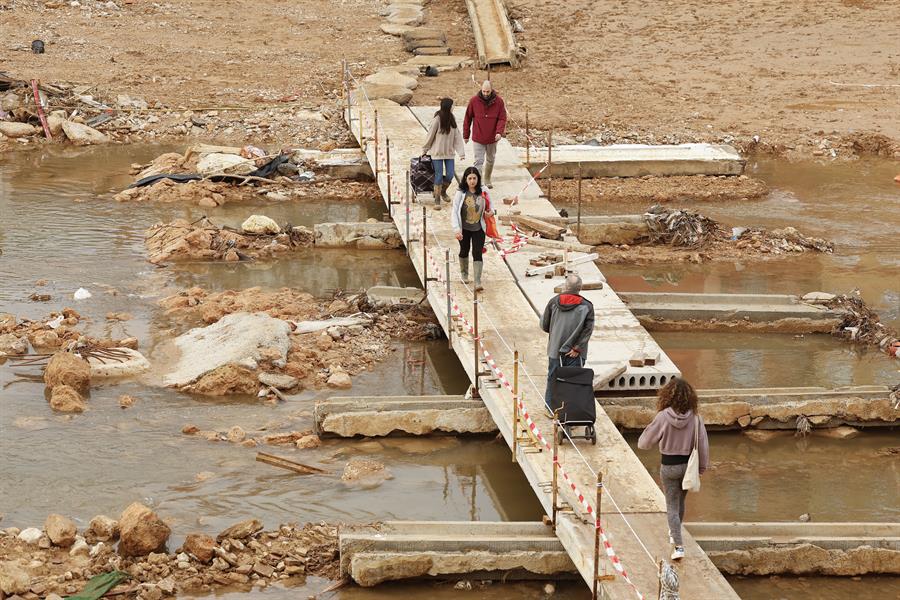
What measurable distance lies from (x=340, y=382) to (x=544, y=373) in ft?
8.51

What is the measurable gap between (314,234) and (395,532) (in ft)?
29.2

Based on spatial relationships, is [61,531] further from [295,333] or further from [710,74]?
[710,74]

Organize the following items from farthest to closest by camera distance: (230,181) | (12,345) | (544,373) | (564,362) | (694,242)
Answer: (230,181), (694,242), (12,345), (544,373), (564,362)

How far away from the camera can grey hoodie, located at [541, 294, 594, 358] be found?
36.3 ft

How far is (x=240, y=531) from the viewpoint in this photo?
10.9 meters

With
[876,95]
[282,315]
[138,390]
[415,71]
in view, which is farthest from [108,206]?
[876,95]

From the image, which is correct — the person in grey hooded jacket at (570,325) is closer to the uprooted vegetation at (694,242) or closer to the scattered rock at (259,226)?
the uprooted vegetation at (694,242)

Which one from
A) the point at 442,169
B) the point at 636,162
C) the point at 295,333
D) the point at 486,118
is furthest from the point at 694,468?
the point at 636,162

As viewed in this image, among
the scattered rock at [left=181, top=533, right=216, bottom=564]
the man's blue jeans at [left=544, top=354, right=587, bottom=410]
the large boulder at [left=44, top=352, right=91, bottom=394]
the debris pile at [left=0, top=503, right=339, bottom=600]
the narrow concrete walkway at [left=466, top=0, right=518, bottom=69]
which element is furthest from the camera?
the narrow concrete walkway at [left=466, top=0, right=518, bottom=69]

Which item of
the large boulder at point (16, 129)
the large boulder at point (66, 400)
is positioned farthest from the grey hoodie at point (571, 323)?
the large boulder at point (16, 129)

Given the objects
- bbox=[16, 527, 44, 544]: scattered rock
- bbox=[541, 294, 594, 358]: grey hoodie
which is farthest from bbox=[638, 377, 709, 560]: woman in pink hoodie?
bbox=[16, 527, 44, 544]: scattered rock

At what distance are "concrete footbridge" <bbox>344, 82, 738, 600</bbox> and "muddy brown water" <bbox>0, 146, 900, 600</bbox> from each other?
69 cm

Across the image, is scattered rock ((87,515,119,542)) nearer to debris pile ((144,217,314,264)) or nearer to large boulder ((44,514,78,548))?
large boulder ((44,514,78,548))

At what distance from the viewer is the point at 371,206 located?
21016 millimetres
